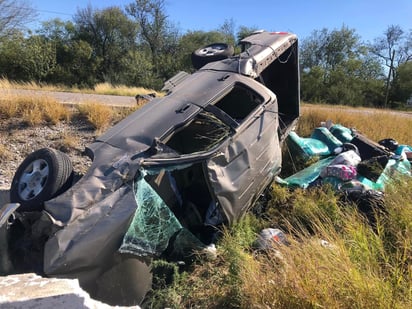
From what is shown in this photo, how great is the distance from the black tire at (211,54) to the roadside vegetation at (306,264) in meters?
2.05

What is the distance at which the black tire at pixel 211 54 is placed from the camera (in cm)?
499

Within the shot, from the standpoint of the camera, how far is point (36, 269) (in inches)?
107

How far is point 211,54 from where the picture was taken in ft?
16.7

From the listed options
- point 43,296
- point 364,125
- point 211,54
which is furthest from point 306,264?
point 364,125

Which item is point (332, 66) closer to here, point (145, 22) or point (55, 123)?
point (145, 22)

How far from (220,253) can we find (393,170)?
3.18m

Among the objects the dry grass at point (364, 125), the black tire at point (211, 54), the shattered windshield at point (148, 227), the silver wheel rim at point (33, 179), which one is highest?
the black tire at point (211, 54)

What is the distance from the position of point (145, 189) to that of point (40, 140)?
4.16 meters

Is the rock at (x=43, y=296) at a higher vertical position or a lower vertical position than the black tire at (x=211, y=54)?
lower

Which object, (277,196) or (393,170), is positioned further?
(393,170)

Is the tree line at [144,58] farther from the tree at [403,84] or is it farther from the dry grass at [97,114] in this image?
the dry grass at [97,114]

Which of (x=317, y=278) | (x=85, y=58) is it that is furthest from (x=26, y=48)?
(x=317, y=278)

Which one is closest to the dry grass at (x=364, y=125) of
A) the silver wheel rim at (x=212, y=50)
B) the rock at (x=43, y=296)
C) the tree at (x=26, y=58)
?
the silver wheel rim at (x=212, y=50)

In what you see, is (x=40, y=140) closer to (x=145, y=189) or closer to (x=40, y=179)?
(x=40, y=179)
